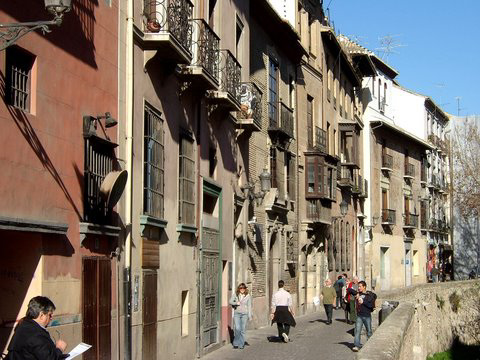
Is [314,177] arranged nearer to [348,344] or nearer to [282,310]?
[348,344]

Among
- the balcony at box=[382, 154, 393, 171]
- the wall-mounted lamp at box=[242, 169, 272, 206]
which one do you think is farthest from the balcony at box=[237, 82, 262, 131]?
the balcony at box=[382, 154, 393, 171]

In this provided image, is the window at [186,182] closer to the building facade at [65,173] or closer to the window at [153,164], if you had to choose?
the window at [153,164]

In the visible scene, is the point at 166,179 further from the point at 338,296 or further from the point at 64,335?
the point at 338,296

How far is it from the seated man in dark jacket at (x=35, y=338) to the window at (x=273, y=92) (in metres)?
22.1

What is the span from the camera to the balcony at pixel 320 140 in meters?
37.6

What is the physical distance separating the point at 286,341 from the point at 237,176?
4.44 m

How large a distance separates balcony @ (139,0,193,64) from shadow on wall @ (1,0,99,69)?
220 cm

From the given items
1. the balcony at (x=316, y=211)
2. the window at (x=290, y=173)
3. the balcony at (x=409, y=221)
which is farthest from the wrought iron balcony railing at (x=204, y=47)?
the balcony at (x=409, y=221)

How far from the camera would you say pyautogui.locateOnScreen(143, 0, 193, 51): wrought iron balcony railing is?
1556cm

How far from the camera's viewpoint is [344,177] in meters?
44.8

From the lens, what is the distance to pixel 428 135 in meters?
66.6

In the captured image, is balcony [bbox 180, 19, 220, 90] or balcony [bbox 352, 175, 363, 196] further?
balcony [bbox 352, 175, 363, 196]

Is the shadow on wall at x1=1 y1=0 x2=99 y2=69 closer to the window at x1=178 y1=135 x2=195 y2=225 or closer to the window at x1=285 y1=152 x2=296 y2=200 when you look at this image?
the window at x1=178 y1=135 x2=195 y2=225

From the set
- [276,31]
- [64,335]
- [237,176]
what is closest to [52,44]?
[64,335]
